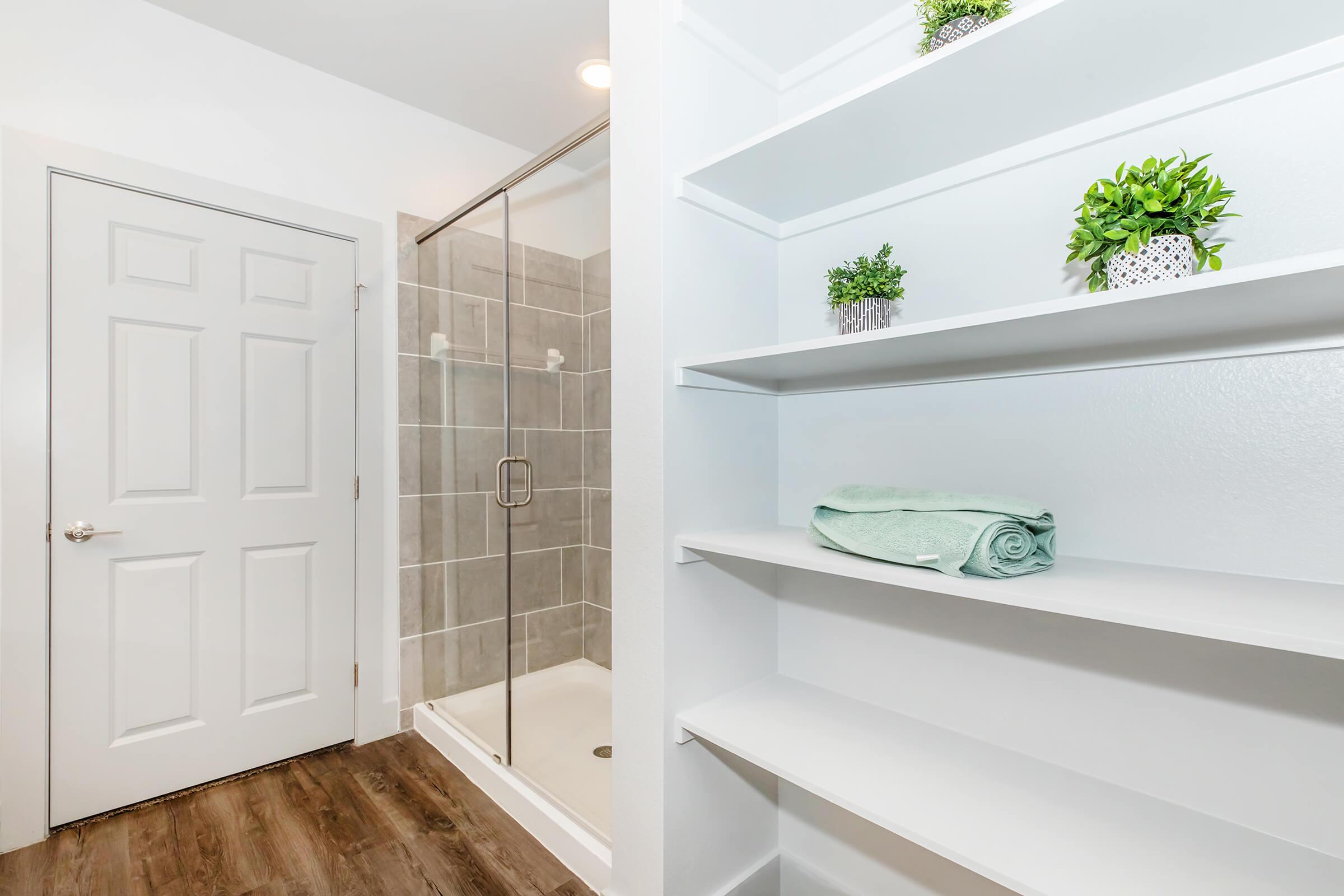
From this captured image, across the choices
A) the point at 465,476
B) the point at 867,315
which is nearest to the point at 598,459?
the point at 465,476

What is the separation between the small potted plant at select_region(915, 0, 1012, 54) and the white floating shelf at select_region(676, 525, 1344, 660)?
844 mm

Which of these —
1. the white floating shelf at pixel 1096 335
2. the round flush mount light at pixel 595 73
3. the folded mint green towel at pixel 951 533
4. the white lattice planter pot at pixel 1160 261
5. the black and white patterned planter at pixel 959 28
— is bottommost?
the folded mint green towel at pixel 951 533

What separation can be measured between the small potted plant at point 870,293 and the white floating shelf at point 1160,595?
433 mm

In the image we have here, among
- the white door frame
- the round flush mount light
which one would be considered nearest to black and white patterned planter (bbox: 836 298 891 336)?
the round flush mount light

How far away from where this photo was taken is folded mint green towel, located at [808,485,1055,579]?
866 mm

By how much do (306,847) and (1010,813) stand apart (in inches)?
68.7

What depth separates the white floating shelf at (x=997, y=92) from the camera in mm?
786

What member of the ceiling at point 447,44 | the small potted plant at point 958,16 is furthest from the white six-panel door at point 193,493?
the small potted plant at point 958,16

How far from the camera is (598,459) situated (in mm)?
1731

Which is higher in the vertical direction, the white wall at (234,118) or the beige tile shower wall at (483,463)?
the white wall at (234,118)

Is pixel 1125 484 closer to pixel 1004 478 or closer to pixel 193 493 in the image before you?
pixel 1004 478

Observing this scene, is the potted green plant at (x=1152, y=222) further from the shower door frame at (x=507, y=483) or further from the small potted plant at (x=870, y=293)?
the shower door frame at (x=507, y=483)

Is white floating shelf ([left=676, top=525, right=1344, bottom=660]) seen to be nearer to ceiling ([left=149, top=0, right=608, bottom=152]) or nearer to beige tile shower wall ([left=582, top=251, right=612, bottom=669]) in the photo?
beige tile shower wall ([left=582, top=251, right=612, bottom=669])

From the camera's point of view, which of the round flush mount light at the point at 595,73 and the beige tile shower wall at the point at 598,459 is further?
the round flush mount light at the point at 595,73
